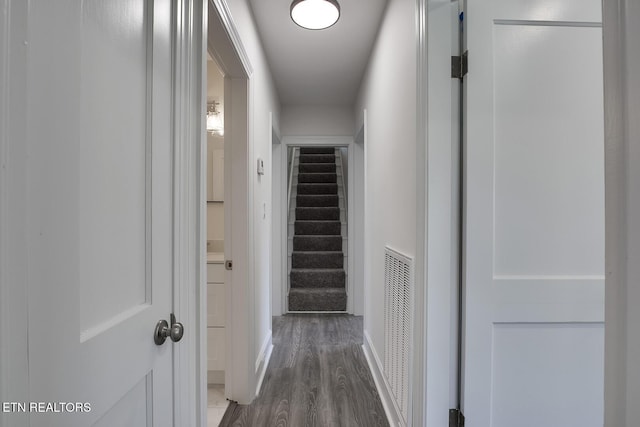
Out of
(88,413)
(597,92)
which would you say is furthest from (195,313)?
(597,92)

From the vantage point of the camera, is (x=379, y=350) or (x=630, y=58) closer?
(x=630, y=58)

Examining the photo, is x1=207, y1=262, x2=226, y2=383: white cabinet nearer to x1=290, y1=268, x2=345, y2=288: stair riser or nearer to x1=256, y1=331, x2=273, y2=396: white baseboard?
x1=256, y1=331, x2=273, y2=396: white baseboard

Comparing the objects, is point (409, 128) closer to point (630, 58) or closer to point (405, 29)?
point (405, 29)

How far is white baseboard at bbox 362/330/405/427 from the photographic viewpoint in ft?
5.67

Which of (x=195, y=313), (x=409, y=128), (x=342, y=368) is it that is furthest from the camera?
(x=342, y=368)

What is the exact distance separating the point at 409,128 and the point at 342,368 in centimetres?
194

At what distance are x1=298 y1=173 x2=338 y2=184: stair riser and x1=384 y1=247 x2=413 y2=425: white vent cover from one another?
3654 mm

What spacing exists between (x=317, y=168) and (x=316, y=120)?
7.30 ft

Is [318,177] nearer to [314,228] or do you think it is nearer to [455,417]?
[314,228]

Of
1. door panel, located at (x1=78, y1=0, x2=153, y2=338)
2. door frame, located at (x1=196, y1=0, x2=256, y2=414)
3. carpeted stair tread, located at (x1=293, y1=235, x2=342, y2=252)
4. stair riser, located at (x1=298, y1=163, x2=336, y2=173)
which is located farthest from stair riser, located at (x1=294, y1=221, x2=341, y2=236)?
door panel, located at (x1=78, y1=0, x2=153, y2=338)

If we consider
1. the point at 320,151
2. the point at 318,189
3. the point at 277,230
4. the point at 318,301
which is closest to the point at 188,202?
the point at 277,230

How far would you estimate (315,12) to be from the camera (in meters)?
1.86

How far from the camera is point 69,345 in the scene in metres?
0.55

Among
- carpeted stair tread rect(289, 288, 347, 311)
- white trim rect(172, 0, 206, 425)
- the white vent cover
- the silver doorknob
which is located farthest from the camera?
carpeted stair tread rect(289, 288, 347, 311)
